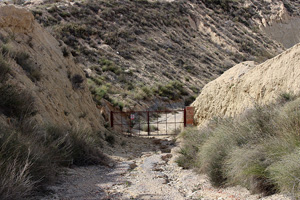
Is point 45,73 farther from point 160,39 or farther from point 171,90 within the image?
point 160,39

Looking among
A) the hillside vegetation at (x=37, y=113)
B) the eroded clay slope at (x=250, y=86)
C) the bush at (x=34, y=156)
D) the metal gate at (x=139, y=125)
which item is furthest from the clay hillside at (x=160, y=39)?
the bush at (x=34, y=156)

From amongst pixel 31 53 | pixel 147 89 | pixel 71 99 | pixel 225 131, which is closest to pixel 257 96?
pixel 225 131

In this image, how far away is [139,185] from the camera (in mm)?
7312

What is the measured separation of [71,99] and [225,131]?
890 cm

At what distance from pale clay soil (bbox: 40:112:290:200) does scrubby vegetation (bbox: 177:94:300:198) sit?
25 centimetres

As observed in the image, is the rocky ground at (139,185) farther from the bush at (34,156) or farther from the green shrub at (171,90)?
the green shrub at (171,90)

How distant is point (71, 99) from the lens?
14.5 meters

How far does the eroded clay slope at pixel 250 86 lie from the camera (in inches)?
423


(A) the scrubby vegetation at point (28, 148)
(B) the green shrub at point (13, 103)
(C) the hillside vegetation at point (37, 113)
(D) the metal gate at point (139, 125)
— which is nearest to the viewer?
(A) the scrubby vegetation at point (28, 148)

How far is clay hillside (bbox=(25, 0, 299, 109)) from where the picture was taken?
102 ft

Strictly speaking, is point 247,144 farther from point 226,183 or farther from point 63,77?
point 63,77

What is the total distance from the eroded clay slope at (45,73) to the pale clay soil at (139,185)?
2485 millimetres

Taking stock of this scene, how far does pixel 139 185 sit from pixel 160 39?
36.9 m

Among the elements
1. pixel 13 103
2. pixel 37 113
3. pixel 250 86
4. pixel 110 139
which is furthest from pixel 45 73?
pixel 250 86
